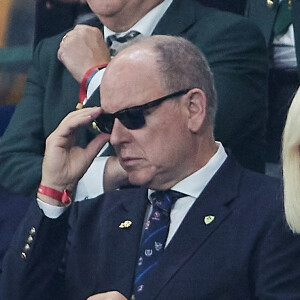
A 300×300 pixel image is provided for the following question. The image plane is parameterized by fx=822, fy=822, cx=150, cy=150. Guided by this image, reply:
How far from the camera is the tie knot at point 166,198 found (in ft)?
5.88

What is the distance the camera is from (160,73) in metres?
1.77

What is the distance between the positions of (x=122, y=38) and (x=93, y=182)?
16.2 inches

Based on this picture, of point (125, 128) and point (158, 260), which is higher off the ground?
point (125, 128)

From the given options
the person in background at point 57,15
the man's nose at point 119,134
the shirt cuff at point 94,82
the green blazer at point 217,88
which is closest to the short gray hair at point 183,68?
the man's nose at point 119,134

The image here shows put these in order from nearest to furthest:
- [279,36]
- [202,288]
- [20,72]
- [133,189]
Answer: [202,288]
[133,189]
[279,36]
[20,72]

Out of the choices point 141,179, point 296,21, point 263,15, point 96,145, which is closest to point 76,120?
point 96,145

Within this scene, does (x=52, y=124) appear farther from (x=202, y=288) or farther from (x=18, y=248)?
(x=202, y=288)

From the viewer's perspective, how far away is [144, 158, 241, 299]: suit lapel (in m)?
1.74

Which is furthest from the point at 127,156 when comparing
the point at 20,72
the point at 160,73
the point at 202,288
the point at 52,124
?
the point at 20,72

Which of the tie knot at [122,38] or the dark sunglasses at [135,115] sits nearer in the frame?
the dark sunglasses at [135,115]

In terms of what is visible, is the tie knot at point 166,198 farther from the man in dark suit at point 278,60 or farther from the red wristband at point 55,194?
the man in dark suit at point 278,60

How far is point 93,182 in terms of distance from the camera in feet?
7.20

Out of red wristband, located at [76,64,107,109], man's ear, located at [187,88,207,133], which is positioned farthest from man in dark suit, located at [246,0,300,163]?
man's ear, located at [187,88,207,133]

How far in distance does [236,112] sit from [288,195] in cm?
55
